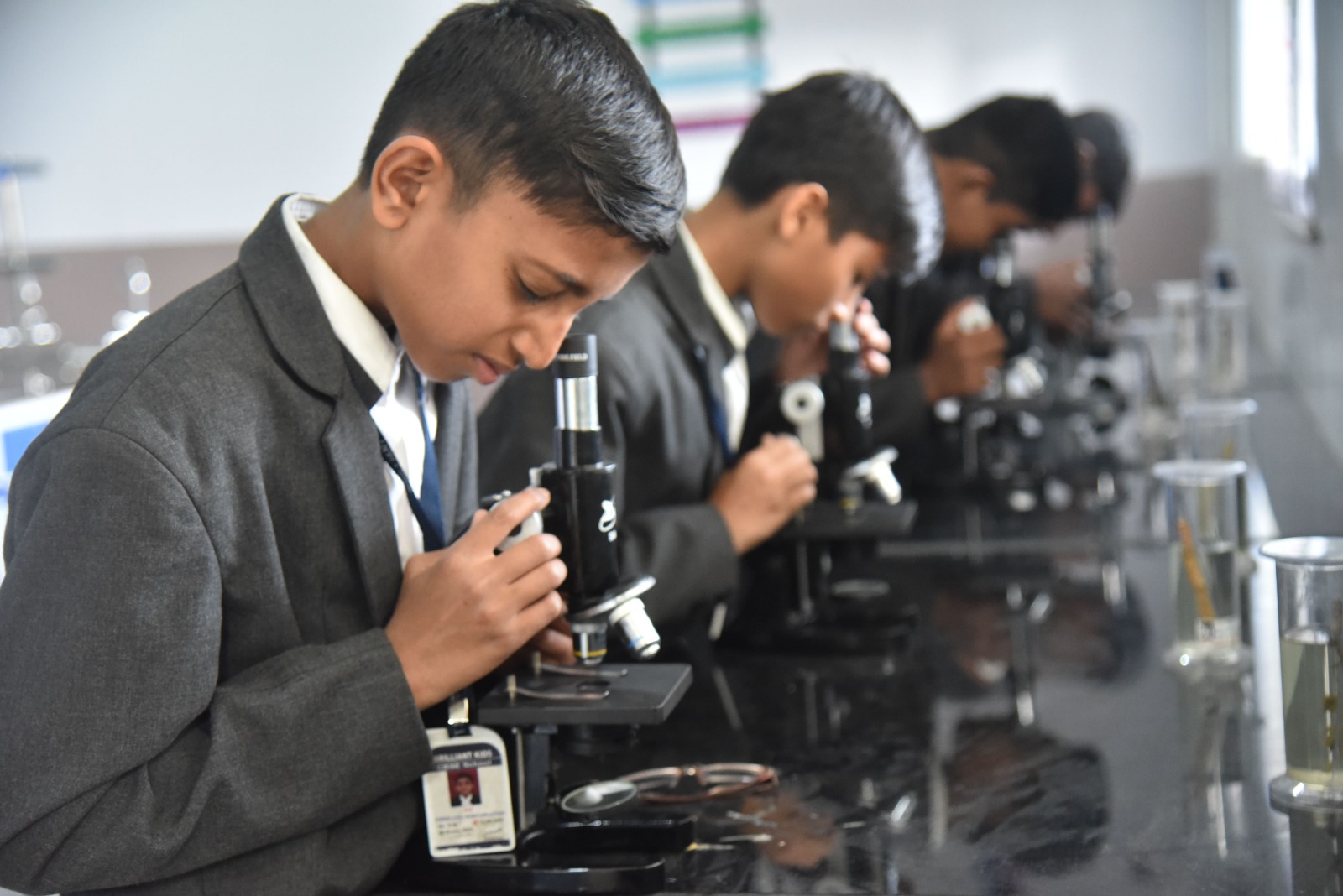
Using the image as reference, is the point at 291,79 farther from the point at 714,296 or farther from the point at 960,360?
the point at 714,296

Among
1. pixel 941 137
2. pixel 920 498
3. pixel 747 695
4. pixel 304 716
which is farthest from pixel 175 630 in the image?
pixel 941 137

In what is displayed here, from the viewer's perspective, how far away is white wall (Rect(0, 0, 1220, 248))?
4.69m

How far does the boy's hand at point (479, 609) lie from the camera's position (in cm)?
90

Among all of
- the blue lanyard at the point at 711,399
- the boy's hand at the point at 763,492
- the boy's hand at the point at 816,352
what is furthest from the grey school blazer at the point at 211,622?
the boy's hand at the point at 816,352

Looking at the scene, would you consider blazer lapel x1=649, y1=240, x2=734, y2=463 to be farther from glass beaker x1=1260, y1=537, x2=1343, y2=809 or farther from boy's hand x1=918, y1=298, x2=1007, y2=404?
boy's hand x1=918, y1=298, x2=1007, y2=404

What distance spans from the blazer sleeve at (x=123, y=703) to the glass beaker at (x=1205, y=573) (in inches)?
34.7

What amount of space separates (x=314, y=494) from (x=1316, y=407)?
6.46 feet

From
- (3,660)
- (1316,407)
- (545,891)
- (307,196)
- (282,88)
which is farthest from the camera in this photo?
(282,88)

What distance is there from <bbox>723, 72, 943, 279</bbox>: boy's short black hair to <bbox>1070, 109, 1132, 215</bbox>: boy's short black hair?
159 cm

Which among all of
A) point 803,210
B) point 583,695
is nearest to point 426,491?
point 583,695

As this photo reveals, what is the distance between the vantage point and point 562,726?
100 cm

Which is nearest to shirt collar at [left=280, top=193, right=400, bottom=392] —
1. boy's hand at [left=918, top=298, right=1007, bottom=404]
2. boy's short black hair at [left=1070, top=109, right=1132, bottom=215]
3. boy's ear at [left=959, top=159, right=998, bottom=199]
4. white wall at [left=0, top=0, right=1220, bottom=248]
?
boy's hand at [left=918, top=298, right=1007, bottom=404]

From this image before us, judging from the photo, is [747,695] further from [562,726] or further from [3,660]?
[3,660]

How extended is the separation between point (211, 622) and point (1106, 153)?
2776mm
